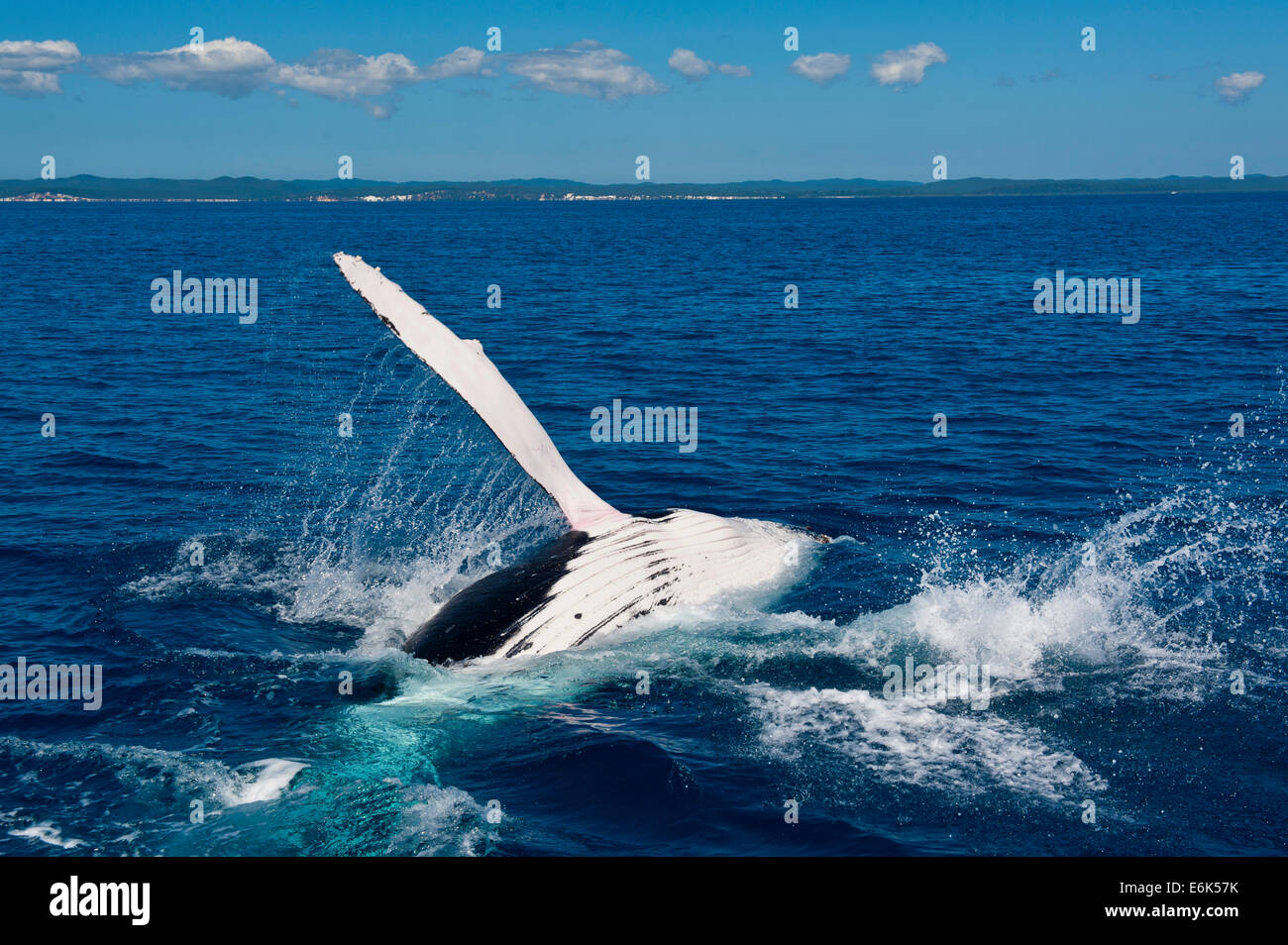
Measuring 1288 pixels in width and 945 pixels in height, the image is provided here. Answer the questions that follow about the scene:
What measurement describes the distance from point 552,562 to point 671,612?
71.8 inches

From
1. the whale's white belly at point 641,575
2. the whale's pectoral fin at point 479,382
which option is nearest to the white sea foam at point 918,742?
the whale's white belly at point 641,575

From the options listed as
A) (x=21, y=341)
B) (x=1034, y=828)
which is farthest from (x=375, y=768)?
(x=21, y=341)

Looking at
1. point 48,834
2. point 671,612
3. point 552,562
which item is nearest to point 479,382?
point 552,562

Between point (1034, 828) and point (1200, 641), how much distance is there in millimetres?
6017

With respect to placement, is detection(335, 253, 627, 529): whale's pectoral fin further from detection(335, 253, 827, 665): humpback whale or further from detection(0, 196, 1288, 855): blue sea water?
detection(0, 196, 1288, 855): blue sea water

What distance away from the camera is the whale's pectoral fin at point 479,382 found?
43.3ft

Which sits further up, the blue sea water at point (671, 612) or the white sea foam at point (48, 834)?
the blue sea water at point (671, 612)

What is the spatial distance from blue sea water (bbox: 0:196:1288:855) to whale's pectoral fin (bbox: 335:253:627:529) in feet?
7.92

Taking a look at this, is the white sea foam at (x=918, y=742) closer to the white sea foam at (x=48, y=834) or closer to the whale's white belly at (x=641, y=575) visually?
the whale's white belly at (x=641, y=575)

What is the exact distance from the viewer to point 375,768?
1130 centimetres

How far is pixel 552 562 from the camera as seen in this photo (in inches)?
571

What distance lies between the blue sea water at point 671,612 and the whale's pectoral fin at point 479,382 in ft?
7.92

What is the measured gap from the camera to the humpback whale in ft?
44.1
